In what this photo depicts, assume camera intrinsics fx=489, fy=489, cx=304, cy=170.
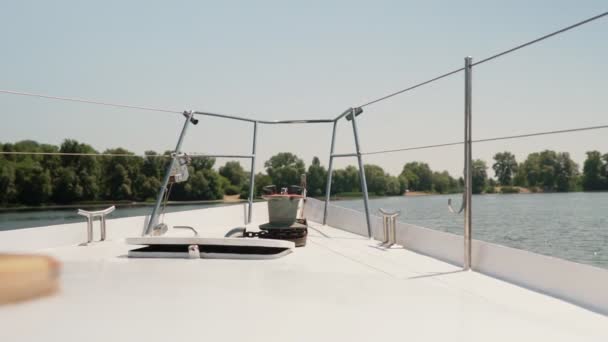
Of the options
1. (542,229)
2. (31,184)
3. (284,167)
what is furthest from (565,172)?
(31,184)

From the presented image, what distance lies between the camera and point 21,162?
86.8ft

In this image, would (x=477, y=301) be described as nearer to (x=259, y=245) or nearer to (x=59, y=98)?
(x=259, y=245)

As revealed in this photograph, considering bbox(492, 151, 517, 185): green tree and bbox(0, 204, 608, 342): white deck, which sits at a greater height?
bbox(492, 151, 517, 185): green tree

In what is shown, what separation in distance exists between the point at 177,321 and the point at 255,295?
467mm

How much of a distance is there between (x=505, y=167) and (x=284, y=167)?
12728 millimetres

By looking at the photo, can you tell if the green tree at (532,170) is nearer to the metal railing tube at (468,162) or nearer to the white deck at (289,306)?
the metal railing tube at (468,162)

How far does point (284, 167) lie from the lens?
25234 mm

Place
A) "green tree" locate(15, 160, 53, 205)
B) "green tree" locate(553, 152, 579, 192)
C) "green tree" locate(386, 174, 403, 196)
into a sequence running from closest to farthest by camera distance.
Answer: "green tree" locate(15, 160, 53, 205), "green tree" locate(553, 152, 579, 192), "green tree" locate(386, 174, 403, 196)

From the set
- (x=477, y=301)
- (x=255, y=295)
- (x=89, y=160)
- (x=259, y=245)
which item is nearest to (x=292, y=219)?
(x=259, y=245)

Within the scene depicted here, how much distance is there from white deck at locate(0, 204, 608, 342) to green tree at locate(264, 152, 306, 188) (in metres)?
20.8

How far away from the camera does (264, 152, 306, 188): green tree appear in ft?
78.3

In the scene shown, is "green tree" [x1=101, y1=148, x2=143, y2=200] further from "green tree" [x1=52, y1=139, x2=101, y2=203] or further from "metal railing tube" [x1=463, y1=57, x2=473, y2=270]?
"metal railing tube" [x1=463, y1=57, x2=473, y2=270]

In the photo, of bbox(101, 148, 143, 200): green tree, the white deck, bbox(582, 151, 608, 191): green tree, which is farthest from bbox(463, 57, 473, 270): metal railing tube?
bbox(582, 151, 608, 191): green tree

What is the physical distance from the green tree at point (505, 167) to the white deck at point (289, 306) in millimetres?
11932
